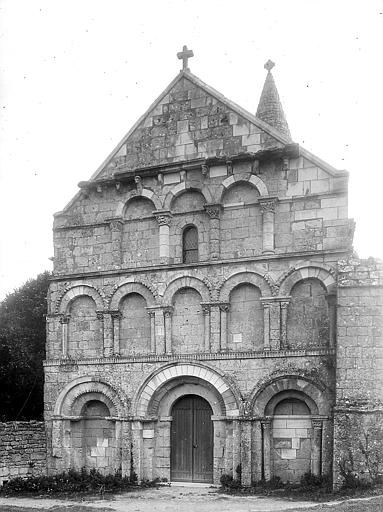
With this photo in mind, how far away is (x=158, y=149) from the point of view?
19.5 meters

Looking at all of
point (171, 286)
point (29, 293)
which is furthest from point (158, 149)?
point (29, 293)

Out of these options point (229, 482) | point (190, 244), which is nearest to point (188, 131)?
point (190, 244)

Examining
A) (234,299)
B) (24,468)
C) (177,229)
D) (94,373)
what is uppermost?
(177,229)

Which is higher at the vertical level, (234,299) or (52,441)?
(234,299)

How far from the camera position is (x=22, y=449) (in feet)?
61.3

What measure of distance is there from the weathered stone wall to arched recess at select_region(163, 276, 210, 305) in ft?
12.5

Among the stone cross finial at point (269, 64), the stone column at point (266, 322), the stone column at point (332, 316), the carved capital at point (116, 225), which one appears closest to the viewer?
the stone column at point (332, 316)

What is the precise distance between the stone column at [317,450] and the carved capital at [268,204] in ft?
18.4

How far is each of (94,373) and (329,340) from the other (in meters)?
6.70

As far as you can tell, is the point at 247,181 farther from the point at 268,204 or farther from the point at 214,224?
the point at 214,224

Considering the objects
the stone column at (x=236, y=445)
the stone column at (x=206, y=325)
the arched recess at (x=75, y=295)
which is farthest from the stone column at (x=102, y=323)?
the stone column at (x=236, y=445)

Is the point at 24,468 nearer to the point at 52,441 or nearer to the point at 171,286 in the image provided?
the point at 52,441

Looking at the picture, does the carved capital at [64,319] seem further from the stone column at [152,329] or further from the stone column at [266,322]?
the stone column at [266,322]

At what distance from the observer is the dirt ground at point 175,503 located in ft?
46.2
